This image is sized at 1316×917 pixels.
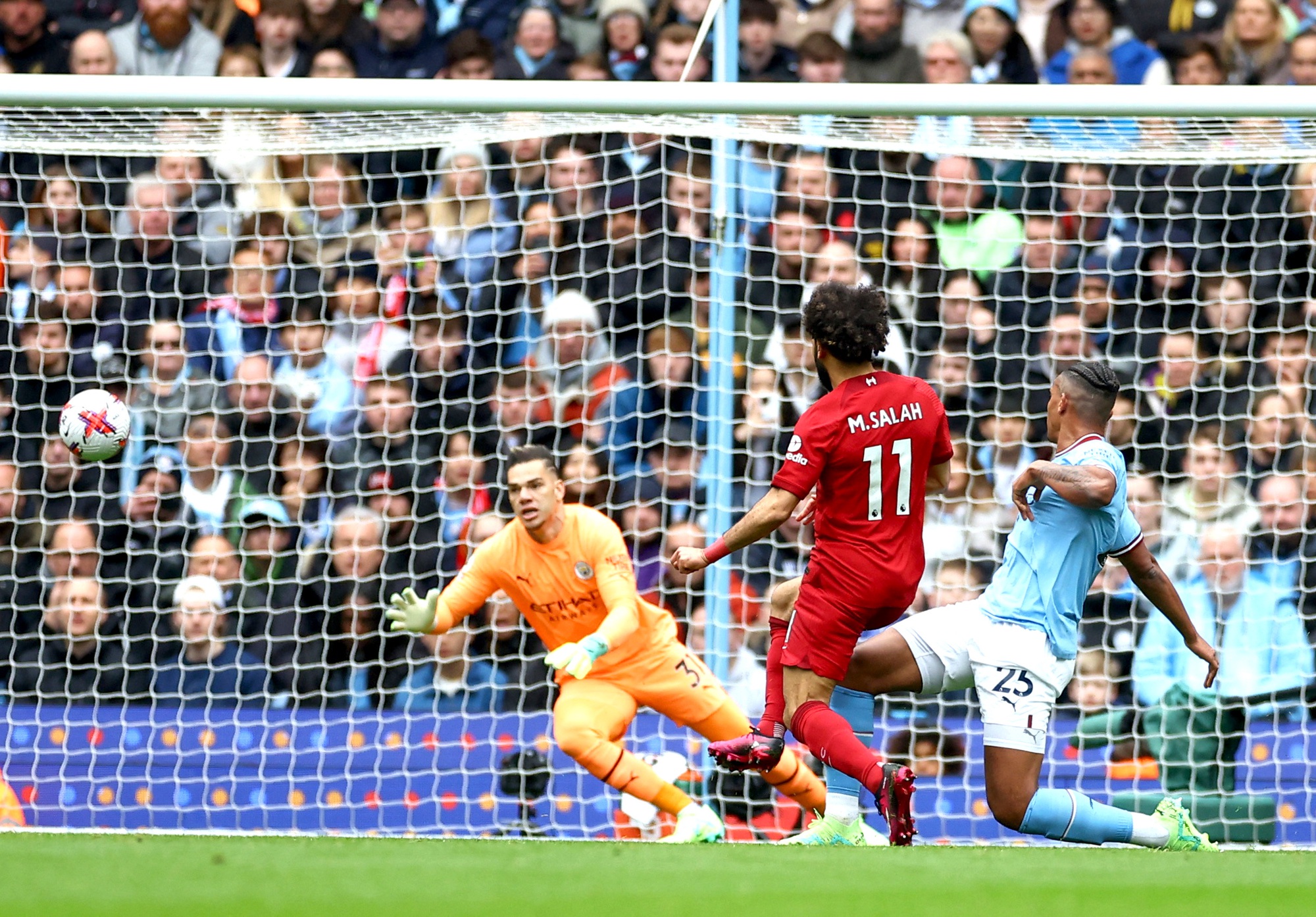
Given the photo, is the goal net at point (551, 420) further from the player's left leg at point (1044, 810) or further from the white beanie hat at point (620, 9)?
the player's left leg at point (1044, 810)

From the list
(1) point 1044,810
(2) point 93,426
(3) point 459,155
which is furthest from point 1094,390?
(3) point 459,155

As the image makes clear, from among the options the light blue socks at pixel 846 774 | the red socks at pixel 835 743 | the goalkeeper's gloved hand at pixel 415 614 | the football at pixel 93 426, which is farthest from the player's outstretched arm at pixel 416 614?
the red socks at pixel 835 743

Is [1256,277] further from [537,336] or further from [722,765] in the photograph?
[722,765]

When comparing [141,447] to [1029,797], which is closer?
[1029,797]

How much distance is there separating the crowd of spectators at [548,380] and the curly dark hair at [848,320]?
77.1 inches

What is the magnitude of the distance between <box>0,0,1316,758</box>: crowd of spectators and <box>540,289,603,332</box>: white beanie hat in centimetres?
1

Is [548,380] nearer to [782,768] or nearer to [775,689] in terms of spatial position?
[782,768]

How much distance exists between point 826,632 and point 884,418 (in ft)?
2.13

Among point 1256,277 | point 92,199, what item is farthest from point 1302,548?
point 92,199

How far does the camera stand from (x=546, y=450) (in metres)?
5.99

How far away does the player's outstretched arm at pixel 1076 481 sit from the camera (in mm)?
4359

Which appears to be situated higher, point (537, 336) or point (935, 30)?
point (935, 30)

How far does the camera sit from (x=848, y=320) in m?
4.54

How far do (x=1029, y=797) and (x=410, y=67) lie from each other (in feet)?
17.9
